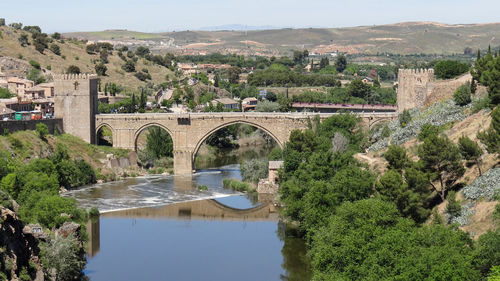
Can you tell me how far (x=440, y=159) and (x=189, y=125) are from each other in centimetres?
2467

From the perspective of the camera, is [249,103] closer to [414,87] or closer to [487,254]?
[414,87]

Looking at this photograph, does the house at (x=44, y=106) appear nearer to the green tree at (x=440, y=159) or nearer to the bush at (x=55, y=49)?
the bush at (x=55, y=49)

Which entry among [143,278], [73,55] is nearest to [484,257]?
[143,278]

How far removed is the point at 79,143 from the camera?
53.7 m

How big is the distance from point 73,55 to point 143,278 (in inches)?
2141

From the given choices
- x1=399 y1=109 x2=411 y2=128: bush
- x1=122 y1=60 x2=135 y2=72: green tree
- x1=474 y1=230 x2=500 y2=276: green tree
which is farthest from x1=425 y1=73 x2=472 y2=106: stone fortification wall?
x1=122 y1=60 x2=135 y2=72: green tree

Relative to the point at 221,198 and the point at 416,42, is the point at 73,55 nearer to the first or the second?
the point at 221,198

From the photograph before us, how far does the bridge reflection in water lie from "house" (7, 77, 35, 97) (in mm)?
24865

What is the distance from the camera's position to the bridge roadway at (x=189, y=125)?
2159 inches

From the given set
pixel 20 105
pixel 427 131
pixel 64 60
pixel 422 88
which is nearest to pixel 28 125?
pixel 20 105

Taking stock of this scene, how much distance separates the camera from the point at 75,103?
180 ft

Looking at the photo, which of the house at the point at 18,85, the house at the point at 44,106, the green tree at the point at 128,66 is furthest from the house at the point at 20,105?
the green tree at the point at 128,66

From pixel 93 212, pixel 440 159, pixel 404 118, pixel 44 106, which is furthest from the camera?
pixel 44 106

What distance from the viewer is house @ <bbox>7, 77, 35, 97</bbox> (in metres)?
64.9
